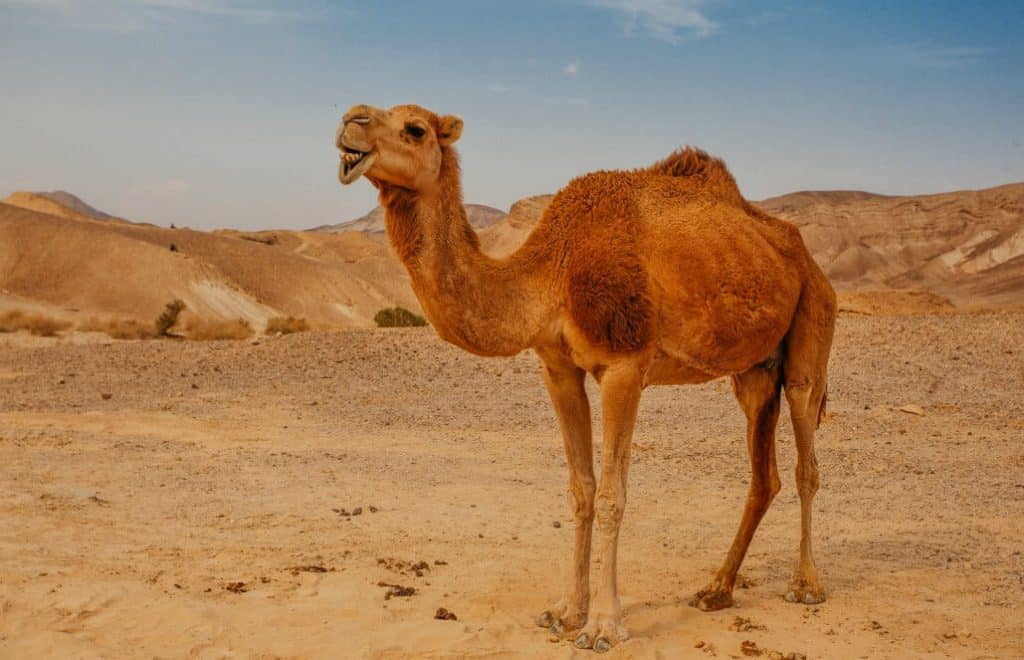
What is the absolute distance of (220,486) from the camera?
392 inches

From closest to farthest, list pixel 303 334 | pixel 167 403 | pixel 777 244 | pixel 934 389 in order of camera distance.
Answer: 1. pixel 777 244
2. pixel 167 403
3. pixel 934 389
4. pixel 303 334


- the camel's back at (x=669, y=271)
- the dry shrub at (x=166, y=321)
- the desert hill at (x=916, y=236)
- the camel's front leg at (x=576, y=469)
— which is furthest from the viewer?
the desert hill at (x=916, y=236)

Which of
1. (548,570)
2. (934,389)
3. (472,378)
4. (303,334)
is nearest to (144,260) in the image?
(303,334)

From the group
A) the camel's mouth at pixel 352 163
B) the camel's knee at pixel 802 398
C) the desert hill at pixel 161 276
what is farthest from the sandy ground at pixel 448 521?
the desert hill at pixel 161 276

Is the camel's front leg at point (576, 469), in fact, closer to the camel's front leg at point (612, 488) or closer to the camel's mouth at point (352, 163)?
the camel's front leg at point (612, 488)

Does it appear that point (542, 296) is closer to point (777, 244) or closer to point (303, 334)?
point (777, 244)

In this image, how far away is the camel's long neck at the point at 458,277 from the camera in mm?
5758

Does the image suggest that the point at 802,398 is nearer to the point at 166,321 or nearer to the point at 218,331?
the point at 218,331

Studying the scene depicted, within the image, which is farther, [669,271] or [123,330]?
[123,330]

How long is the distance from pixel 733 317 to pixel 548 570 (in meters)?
2.41

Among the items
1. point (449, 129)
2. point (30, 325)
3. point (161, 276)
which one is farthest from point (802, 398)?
point (161, 276)

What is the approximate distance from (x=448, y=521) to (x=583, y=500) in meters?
2.74

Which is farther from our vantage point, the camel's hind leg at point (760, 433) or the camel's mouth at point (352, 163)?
the camel's hind leg at point (760, 433)

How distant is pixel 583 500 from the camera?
6.31 m
